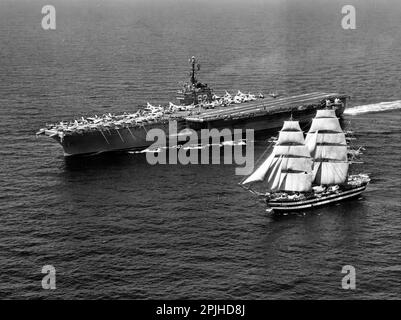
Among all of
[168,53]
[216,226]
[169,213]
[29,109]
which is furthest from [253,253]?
[168,53]

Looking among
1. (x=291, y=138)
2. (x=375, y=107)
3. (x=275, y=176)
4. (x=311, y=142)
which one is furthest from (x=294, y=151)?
(x=375, y=107)

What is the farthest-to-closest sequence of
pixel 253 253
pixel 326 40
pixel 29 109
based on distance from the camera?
pixel 326 40, pixel 29 109, pixel 253 253

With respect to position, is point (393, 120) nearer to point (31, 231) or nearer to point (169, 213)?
point (169, 213)

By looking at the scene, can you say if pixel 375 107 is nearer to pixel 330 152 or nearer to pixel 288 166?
pixel 330 152

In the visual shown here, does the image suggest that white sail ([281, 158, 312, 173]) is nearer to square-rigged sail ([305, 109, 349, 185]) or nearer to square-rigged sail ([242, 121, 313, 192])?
square-rigged sail ([242, 121, 313, 192])
